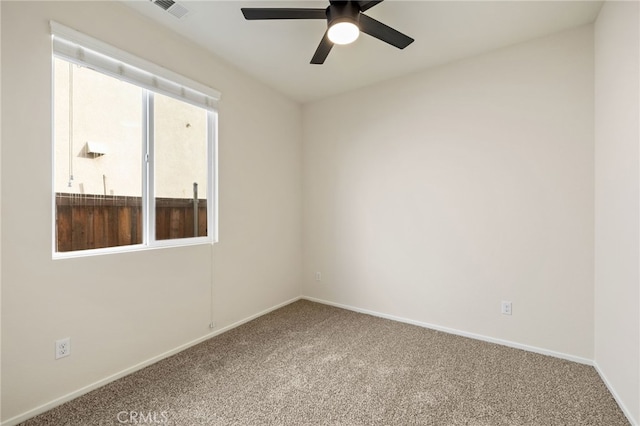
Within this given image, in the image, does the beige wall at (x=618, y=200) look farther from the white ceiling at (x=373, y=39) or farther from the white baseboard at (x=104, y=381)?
the white baseboard at (x=104, y=381)

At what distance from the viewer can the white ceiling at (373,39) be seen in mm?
2078

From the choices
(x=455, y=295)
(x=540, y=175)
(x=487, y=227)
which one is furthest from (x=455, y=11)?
(x=455, y=295)

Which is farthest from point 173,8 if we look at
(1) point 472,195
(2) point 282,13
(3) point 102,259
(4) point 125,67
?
(1) point 472,195

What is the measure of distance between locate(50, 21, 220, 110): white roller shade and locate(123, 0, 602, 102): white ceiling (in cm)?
37

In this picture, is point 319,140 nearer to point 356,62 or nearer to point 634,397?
point 356,62

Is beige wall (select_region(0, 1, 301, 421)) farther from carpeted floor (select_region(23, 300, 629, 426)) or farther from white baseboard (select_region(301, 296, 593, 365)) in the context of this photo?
white baseboard (select_region(301, 296, 593, 365))

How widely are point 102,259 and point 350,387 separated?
74.6 inches

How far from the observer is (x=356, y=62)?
9.35ft

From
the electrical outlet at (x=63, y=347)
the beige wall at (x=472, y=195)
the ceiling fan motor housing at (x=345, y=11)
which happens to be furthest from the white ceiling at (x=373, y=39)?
the electrical outlet at (x=63, y=347)

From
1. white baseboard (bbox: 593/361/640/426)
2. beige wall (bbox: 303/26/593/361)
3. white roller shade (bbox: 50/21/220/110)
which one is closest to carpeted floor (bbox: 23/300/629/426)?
white baseboard (bbox: 593/361/640/426)

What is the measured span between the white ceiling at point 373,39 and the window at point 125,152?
0.45 metres

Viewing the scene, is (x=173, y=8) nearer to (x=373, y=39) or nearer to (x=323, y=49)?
(x=323, y=49)

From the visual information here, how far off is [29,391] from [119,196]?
1.28 metres

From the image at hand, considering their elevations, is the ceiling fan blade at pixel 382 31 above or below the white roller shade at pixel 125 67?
above
